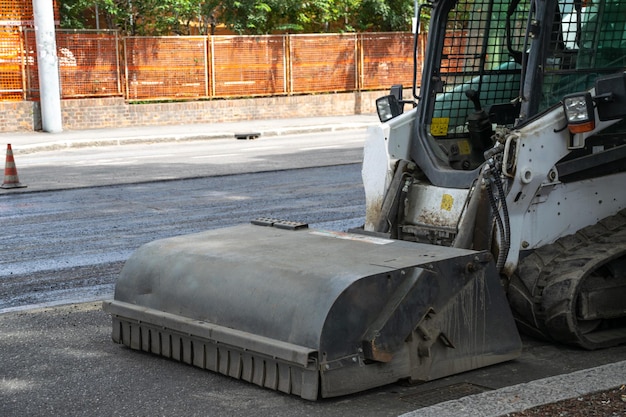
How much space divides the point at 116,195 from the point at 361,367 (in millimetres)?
9257

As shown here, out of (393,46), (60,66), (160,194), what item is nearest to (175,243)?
(160,194)

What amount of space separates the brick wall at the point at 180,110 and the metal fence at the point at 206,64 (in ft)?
1.37

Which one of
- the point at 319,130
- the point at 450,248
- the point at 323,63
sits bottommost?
the point at 319,130

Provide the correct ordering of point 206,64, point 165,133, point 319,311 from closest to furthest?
point 319,311 → point 165,133 → point 206,64

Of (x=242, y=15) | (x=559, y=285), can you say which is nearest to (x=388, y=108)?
(x=559, y=285)

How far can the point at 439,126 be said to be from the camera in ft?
26.0

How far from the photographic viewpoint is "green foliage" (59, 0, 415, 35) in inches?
1312

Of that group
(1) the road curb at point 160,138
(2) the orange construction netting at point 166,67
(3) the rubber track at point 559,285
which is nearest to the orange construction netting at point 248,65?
(2) the orange construction netting at point 166,67

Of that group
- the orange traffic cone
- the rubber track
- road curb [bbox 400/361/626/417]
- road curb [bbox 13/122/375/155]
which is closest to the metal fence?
road curb [bbox 13/122/375/155]

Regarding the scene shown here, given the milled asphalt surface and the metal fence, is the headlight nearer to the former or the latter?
the milled asphalt surface

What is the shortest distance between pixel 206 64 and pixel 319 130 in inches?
168

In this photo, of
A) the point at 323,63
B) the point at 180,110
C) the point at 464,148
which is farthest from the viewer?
the point at 323,63

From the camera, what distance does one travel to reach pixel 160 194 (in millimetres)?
14445

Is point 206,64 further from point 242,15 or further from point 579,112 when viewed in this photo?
point 579,112
